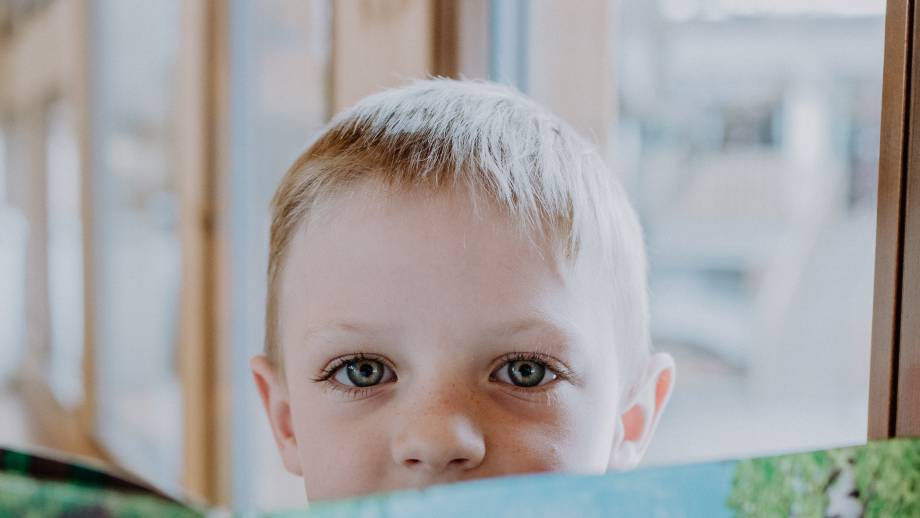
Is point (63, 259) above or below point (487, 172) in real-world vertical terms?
below

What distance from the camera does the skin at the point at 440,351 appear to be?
0.63 meters

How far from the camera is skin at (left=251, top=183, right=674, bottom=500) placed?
63 centimetres

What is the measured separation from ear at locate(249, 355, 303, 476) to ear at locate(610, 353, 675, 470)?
26 cm

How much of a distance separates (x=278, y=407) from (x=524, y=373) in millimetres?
255

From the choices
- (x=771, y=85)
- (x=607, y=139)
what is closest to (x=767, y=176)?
(x=771, y=85)

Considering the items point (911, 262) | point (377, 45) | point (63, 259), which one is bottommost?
point (63, 259)

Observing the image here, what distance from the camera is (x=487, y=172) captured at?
0.69 metres

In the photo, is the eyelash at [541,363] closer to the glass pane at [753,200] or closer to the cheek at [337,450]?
the cheek at [337,450]

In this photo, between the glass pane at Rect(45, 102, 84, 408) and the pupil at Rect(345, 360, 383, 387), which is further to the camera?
the glass pane at Rect(45, 102, 84, 408)

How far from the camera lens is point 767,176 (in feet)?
20.4

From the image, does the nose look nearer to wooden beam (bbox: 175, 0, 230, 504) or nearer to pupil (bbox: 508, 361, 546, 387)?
pupil (bbox: 508, 361, 546, 387)

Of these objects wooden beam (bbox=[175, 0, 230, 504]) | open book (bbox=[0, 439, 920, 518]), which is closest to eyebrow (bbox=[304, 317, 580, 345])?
open book (bbox=[0, 439, 920, 518])

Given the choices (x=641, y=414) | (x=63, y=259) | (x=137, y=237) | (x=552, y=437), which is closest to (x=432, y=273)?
(x=552, y=437)

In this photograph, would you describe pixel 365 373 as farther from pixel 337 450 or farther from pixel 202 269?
pixel 202 269
